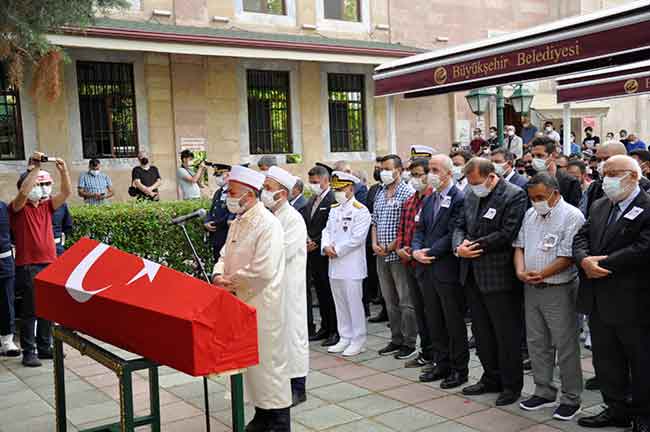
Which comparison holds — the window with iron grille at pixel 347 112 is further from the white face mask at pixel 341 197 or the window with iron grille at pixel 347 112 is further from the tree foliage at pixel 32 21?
the white face mask at pixel 341 197

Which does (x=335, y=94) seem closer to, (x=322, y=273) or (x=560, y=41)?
(x=560, y=41)

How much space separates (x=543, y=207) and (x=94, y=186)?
36.2ft

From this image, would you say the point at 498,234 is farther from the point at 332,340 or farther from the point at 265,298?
the point at 332,340

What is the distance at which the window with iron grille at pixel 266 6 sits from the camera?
61.1 ft

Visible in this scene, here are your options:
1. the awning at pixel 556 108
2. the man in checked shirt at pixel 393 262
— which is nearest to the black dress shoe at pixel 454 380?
the man in checked shirt at pixel 393 262

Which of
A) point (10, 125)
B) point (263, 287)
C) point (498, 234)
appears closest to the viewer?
point (263, 287)

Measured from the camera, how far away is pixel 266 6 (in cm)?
1891

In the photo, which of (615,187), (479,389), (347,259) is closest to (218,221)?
(347,259)

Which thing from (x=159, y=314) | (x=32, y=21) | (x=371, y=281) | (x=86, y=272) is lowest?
(x=371, y=281)

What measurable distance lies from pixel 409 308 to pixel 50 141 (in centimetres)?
1122

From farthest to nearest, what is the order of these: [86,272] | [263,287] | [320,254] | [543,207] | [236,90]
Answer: [236,90] < [320,254] < [543,207] < [263,287] < [86,272]

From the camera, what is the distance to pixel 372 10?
20625 millimetres

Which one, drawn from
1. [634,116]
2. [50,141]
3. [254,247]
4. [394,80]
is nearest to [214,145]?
[50,141]

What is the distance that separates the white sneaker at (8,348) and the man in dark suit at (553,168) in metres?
6.02
